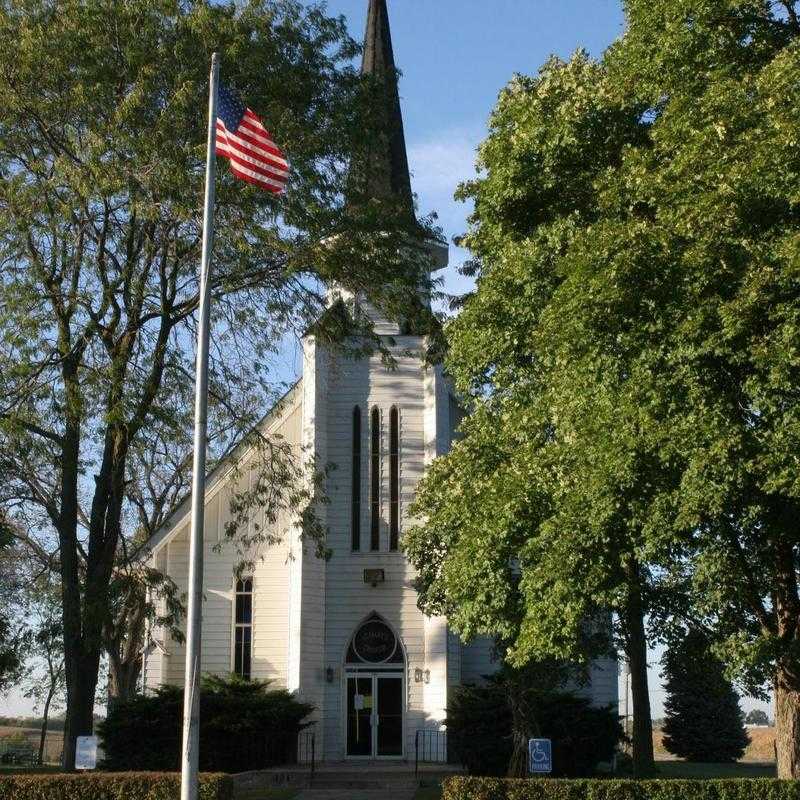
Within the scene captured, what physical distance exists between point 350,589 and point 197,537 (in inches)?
516

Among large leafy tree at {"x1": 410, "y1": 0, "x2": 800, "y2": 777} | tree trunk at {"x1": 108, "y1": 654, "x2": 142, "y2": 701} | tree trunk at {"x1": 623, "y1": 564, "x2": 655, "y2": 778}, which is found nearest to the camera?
large leafy tree at {"x1": 410, "y1": 0, "x2": 800, "y2": 777}

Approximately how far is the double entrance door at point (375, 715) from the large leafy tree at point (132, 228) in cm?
699

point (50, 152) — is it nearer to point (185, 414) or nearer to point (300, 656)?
point (185, 414)

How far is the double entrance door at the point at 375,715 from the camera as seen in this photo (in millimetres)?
27344

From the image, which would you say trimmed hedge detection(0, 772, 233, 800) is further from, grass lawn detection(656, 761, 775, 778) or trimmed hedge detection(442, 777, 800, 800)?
grass lawn detection(656, 761, 775, 778)

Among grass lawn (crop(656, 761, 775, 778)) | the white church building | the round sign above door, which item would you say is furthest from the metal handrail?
grass lawn (crop(656, 761, 775, 778))

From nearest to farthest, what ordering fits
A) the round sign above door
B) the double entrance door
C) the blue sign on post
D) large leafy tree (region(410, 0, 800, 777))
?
large leafy tree (region(410, 0, 800, 777))
the blue sign on post
the double entrance door
the round sign above door

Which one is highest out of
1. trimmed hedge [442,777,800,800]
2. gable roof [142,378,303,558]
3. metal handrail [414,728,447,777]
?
gable roof [142,378,303,558]

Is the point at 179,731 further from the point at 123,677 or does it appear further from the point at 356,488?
the point at 123,677

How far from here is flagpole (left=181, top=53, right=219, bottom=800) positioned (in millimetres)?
14891

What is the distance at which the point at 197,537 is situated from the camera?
1550cm

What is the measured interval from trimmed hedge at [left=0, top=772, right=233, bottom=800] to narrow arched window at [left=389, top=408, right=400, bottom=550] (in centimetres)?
1129

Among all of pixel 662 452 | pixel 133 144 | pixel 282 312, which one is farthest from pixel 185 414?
pixel 662 452

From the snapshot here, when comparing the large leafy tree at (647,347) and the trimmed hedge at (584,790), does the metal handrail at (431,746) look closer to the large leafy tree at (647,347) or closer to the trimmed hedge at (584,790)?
the trimmed hedge at (584,790)
